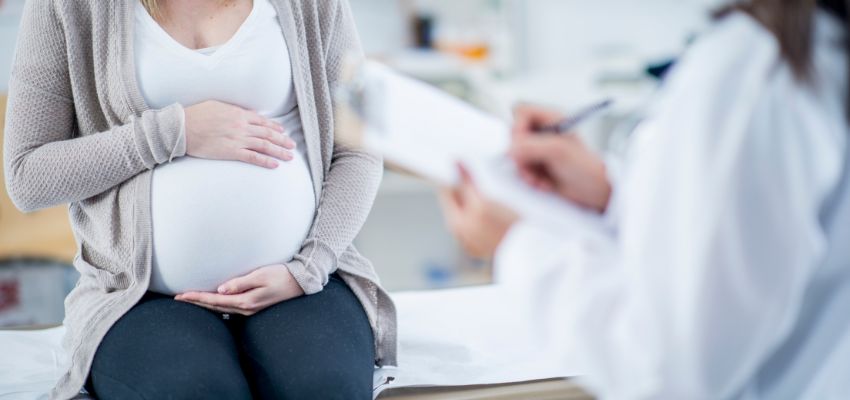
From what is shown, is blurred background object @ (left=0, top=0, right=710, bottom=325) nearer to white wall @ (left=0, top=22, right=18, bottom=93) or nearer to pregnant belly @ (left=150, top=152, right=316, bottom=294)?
white wall @ (left=0, top=22, right=18, bottom=93)

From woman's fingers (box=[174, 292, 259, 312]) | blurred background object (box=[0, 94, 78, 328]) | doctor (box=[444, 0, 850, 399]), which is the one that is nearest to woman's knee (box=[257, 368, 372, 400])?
woman's fingers (box=[174, 292, 259, 312])

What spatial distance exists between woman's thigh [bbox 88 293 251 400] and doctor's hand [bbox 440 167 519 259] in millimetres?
369

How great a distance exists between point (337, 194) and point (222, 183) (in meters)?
0.16

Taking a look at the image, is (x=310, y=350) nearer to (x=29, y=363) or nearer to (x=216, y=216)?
(x=216, y=216)

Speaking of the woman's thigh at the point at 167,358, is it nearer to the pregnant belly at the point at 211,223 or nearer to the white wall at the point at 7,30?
the pregnant belly at the point at 211,223

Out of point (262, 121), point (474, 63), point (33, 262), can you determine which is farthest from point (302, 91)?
point (474, 63)

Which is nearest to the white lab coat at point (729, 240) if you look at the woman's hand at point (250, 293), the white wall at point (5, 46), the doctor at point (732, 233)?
the doctor at point (732, 233)

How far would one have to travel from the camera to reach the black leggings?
0.96 meters

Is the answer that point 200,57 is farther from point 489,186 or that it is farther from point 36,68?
point 489,186

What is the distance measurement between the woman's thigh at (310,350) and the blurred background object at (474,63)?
1440mm

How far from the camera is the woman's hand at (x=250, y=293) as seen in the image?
42.0 inches

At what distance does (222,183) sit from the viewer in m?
1.09

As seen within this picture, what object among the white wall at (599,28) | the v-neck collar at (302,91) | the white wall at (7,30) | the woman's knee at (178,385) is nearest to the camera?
the woman's knee at (178,385)

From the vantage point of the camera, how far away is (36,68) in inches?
42.3
